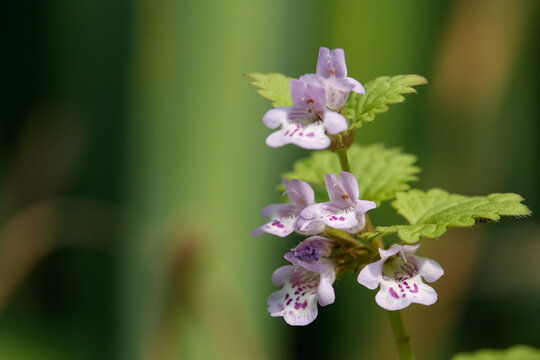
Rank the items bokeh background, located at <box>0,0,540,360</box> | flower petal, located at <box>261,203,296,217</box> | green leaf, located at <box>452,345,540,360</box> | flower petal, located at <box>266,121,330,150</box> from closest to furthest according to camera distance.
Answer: flower petal, located at <box>266,121,330,150</box>
flower petal, located at <box>261,203,296,217</box>
green leaf, located at <box>452,345,540,360</box>
bokeh background, located at <box>0,0,540,360</box>

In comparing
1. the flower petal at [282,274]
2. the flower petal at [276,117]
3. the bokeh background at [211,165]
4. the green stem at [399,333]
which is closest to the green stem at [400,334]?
the green stem at [399,333]

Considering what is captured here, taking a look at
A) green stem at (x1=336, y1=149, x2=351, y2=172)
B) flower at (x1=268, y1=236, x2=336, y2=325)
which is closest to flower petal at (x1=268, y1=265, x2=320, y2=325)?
flower at (x1=268, y1=236, x2=336, y2=325)

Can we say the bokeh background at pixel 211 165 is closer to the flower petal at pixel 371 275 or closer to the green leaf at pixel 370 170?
the green leaf at pixel 370 170

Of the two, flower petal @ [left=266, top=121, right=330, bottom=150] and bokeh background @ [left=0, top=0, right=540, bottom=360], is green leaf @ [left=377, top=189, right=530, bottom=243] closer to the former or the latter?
flower petal @ [left=266, top=121, right=330, bottom=150]

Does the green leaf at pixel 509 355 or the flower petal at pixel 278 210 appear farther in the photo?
the green leaf at pixel 509 355

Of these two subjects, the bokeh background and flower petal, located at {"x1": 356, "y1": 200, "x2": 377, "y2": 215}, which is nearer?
flower petal, located at {"x1": 356, "y1": 200, "x2": 377, "y2": 215}

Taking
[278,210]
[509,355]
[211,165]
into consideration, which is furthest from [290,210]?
[211,165]
